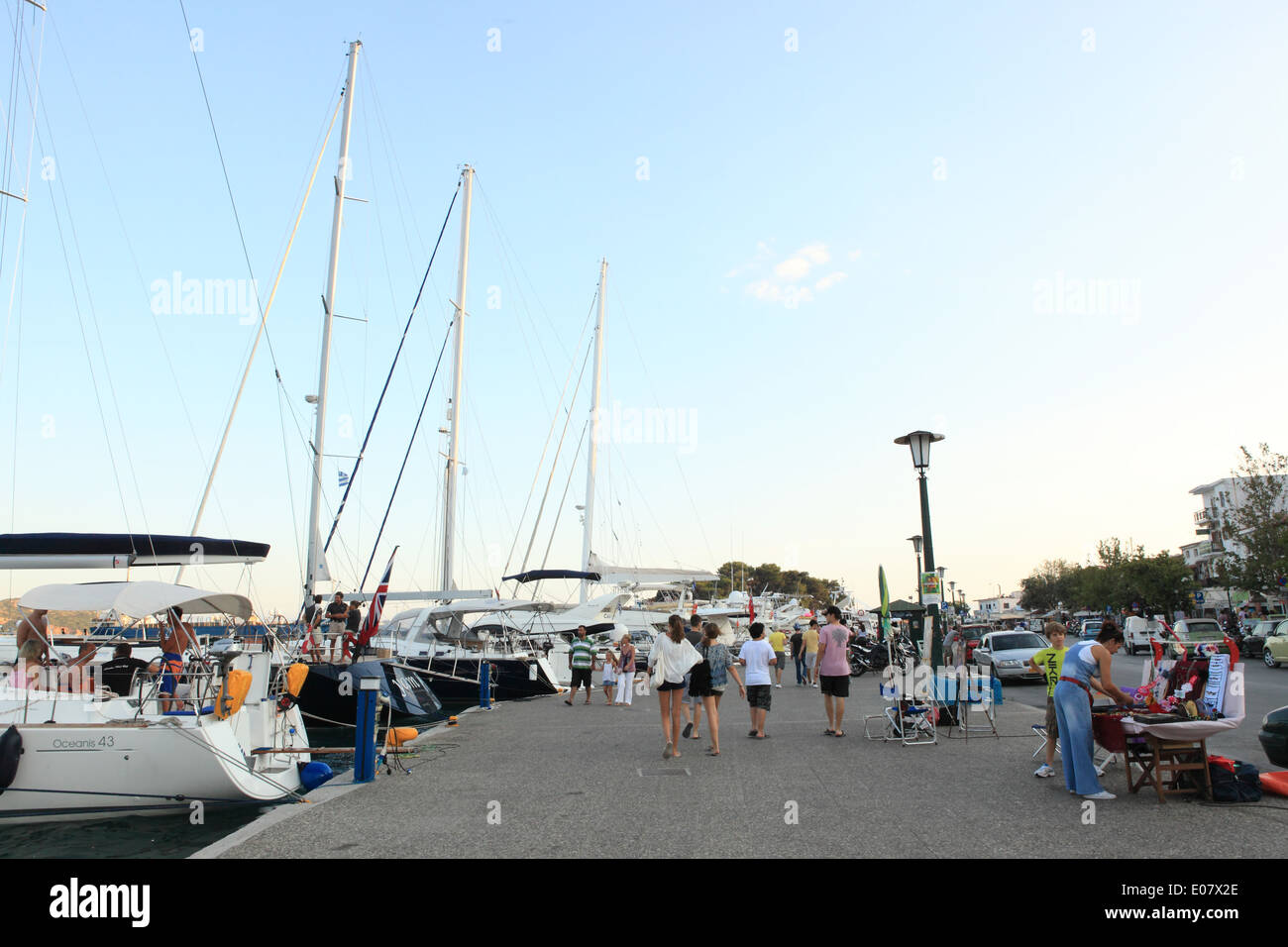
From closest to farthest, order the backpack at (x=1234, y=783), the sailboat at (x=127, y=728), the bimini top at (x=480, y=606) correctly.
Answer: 1. the backpack at (x=1234, y=783)
2. the sailboat at (x=127, y=728)
3. the bimini top at (x=480, y=606)

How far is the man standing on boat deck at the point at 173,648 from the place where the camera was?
34.2ft

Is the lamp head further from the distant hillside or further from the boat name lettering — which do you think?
the distant hillside

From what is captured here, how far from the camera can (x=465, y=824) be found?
6.79 m

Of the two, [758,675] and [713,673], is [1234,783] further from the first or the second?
[758,675]

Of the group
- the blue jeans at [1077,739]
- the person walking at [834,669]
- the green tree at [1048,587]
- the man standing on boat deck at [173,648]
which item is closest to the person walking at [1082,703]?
the blue jeans at [1077,739]

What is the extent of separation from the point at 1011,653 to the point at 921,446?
Answer: 11.0 metres

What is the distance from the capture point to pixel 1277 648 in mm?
27094

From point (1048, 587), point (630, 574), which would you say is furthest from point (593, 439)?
point (1048, 587)

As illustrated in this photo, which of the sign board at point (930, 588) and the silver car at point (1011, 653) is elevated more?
the sign board at point (930, 588)

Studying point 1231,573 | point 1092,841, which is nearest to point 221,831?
point 1092,841

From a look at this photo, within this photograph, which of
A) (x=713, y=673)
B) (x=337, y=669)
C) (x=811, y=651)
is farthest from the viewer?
(x=811, y=651)

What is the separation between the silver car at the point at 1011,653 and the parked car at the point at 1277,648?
977cm

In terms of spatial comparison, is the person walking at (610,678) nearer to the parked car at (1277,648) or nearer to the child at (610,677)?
the child at (610,677)
